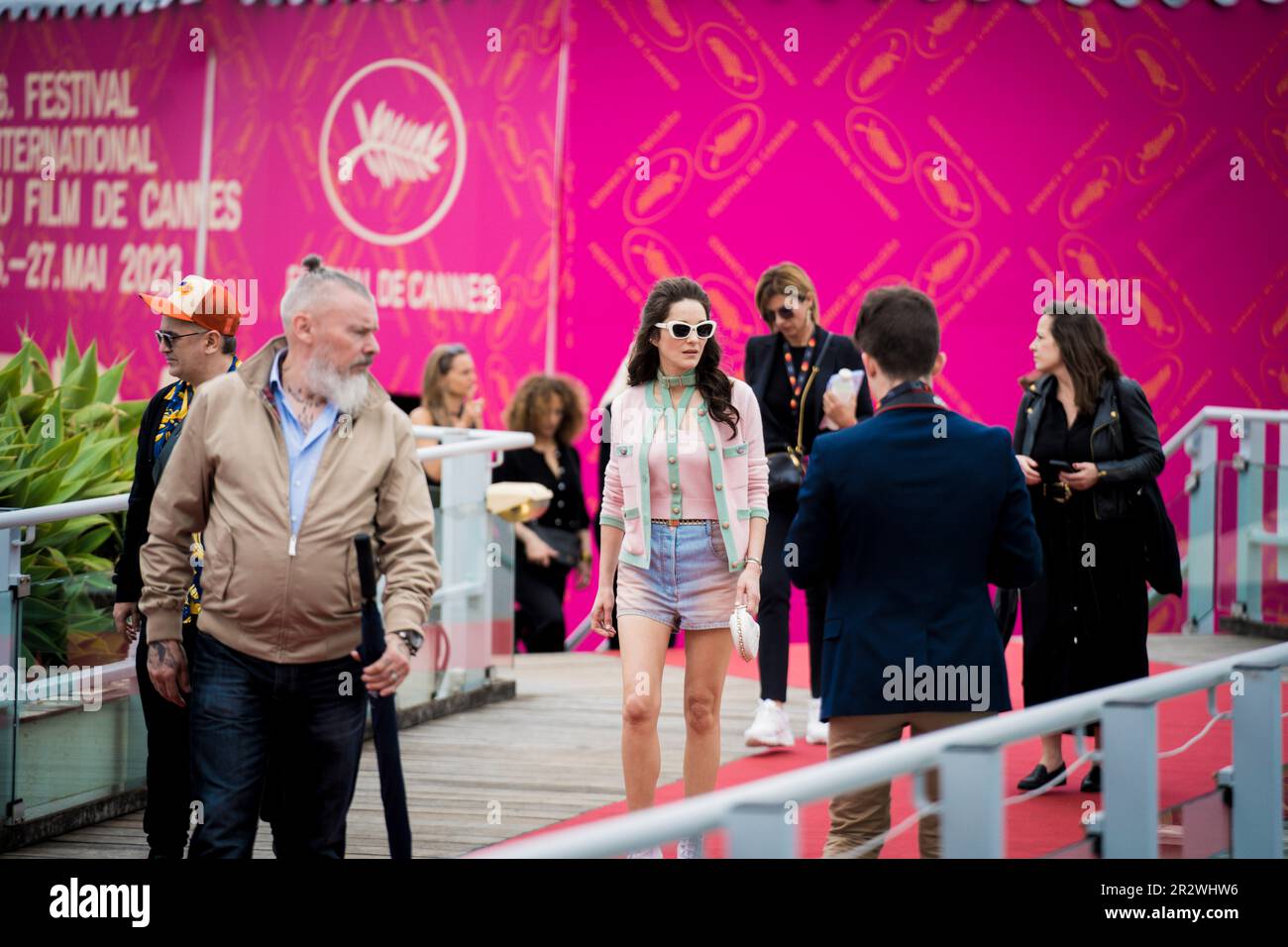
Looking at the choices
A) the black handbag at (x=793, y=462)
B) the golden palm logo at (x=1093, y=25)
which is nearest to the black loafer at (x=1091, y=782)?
the black handbag at (x=793, y=462)

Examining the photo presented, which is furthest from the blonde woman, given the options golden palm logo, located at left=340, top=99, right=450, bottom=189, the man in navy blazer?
the man in navy blazer

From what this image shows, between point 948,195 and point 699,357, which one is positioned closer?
point 699,357

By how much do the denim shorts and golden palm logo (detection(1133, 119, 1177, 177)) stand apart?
6734 mm

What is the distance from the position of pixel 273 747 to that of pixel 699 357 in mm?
1801

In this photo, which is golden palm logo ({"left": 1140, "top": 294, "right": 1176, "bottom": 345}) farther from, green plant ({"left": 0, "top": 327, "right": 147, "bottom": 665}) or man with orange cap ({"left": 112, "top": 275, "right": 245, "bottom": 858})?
man with orange cap ({"left": 112, "top": 275, "right": 245, "bottom": 858})

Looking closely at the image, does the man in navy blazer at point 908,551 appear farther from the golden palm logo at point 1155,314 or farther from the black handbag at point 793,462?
the golden palm logo at point 1155,314

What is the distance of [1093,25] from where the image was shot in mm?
10414

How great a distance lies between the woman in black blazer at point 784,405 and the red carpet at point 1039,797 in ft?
1.00

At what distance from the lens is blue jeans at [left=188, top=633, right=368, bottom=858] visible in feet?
12.0

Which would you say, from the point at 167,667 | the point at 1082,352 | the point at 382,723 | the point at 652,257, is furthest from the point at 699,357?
the point at 652,257

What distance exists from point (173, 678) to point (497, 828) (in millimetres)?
2012

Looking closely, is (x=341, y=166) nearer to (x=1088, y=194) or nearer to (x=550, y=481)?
(x=550, y=481)

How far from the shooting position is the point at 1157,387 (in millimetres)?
10742

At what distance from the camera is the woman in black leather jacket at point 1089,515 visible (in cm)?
582
